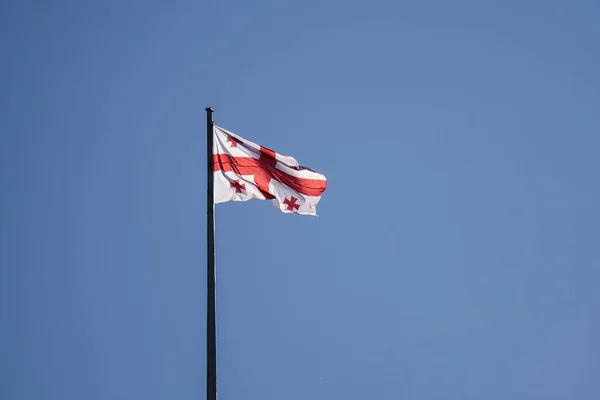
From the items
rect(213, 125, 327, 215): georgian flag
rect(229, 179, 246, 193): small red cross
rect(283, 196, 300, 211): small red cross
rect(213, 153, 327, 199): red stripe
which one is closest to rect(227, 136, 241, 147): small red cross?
rect(213, 125, 327, 215): georgian flag

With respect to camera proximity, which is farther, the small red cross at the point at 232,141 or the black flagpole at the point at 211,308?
the small red cross at the point at 232,141

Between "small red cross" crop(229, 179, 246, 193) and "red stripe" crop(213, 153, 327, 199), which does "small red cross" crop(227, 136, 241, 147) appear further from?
"small red cross" crop(229, 179, 246, 193)

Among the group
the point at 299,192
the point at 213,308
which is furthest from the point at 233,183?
the point at 213,308

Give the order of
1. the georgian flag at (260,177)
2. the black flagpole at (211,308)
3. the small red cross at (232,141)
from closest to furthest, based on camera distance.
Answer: the black flagpole at (211,308), the georgian flag at (260,177), the small red cross at (232,141)

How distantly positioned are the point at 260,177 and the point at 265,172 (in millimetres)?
326

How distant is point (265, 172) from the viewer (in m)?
27.3

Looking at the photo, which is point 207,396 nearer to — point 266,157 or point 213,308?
point 213,308

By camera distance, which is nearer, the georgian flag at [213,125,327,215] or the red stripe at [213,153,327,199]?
the georgian flag at [213,125,327,215]

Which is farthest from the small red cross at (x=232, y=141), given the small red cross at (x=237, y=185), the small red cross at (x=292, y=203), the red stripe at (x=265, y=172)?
the small red cross at (x=292, y=203)

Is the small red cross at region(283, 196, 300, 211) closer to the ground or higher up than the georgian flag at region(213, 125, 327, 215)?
closer to the ground

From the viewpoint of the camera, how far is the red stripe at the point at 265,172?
25922mm

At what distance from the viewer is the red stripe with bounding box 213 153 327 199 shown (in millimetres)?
25922

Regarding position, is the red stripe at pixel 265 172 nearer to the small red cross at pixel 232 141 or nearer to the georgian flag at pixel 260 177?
the georgian flag at pixel 260 177

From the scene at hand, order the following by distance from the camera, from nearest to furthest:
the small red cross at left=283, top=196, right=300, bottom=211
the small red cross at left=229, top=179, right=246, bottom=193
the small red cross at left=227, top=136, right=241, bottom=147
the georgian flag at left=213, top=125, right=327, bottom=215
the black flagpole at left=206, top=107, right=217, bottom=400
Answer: the black flagpole at left=206, top=107, right=217, bottom=400, the georgian flag at left=213, top=125, right=327, bottom=215, the small red cross at left=229, top=179, right=246, bottom=193, the small red cross at left=227, top=136, right=241, bottom=147, the small red cross at left=283, top=196, right=300, bottom=211
